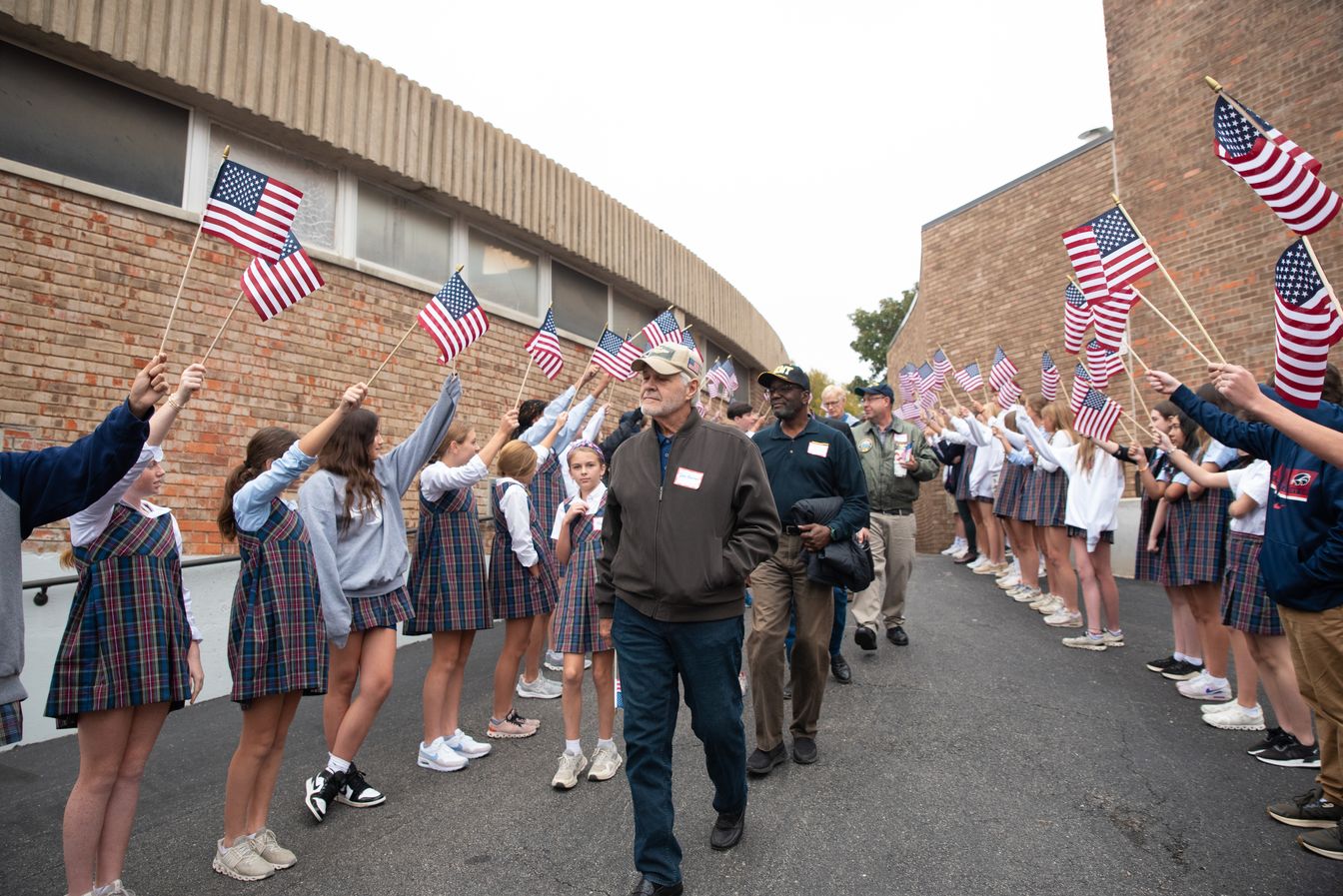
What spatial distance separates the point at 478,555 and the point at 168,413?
2.19 m

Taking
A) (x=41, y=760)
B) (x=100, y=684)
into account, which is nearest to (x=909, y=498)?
(x=100, y=684)

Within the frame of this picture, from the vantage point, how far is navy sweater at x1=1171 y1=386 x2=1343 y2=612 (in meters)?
3.21

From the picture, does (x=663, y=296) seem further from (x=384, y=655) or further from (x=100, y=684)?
(x=100, y=684)

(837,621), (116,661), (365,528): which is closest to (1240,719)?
(837,621)

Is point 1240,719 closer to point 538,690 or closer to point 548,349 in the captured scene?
point 538,690

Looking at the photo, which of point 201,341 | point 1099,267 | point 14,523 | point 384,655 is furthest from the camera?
point 201,341

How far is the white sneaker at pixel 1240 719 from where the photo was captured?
16.0ft

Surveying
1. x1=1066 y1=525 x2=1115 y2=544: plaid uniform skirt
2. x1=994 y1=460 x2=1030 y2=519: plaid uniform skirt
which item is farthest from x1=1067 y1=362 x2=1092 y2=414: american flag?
x1=994 y1=460 x2=1030 y2=519: plaid uniform skirt

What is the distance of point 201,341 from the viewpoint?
22.4 feet

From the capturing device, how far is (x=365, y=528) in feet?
13.5

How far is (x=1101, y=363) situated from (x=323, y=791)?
6.62 m

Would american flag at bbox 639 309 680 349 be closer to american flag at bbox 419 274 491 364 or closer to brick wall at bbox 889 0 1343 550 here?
american flag at bbox 419 274 491 364

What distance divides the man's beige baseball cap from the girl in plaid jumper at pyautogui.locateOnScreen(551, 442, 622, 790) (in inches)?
48.6

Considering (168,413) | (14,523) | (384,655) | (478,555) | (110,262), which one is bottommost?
(384,655)
